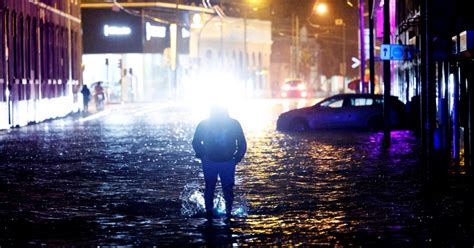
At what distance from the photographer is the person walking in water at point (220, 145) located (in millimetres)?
13914

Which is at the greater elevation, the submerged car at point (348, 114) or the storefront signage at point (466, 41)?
the storefront signage at point (466, 41)

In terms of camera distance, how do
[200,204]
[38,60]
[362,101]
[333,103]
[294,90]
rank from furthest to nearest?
[294,90], [38,60], [333,103], [362,101], [200,204]

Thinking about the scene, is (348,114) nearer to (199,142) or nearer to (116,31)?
(199,142)

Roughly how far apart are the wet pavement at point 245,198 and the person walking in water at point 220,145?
24.2 inches

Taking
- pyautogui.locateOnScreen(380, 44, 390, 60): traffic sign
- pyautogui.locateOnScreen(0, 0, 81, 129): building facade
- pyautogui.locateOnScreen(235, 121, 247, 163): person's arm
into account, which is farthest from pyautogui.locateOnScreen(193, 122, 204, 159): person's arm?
pyautogui.locateOnScreen(0, 0, 81, 129): building facade

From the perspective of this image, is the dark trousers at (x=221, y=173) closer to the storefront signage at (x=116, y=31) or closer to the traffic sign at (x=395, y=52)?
the traffic sign at (x=395, y=52)

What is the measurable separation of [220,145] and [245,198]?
2740 millimetres

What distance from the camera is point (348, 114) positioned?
37.5 meters

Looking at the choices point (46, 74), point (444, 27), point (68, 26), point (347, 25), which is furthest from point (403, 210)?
point (347, 25)

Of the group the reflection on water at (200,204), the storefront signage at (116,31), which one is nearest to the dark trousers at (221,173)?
the reflection on water at (200,204)

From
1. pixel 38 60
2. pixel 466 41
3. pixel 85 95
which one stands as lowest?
pixel 85 95

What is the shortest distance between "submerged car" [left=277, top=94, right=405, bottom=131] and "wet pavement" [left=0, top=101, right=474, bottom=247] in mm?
7491

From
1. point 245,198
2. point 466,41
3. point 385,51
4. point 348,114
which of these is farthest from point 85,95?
point 245,198

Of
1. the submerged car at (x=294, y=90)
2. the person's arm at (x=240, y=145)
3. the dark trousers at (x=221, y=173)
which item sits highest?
the submerged car at (x=294, y=90)
